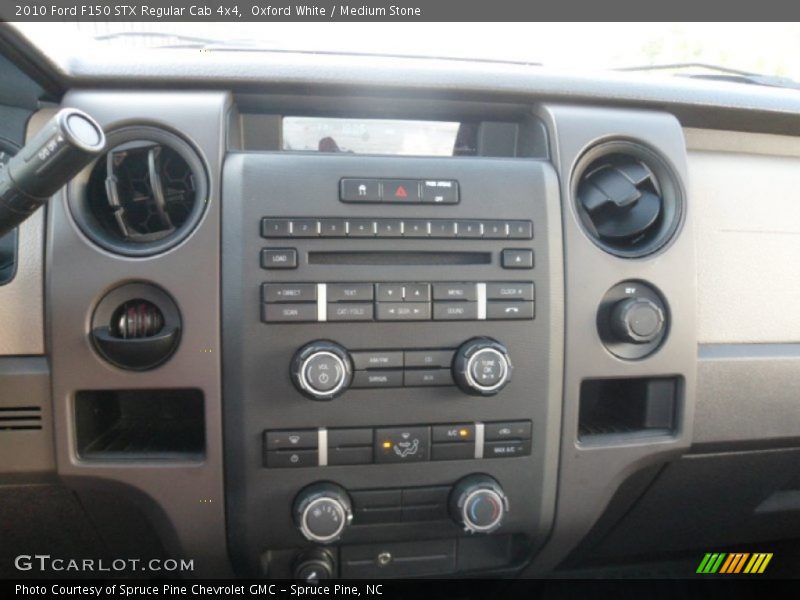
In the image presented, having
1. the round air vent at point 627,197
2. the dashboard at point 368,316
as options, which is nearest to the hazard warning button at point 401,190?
the dashboard at point 368,316

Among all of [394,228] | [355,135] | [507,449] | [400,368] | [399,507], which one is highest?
[355,135]

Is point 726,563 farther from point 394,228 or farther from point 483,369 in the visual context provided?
point 394,228

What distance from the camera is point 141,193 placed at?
42.3 inches

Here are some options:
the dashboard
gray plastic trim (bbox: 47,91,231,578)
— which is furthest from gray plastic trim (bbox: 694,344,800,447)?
gray plastic trim (bbox: 47,91,231,578)

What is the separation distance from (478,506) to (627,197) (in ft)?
2.13

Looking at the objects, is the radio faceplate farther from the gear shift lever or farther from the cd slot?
the gear shift lever

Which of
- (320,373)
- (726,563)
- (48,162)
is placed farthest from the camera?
(726,563)

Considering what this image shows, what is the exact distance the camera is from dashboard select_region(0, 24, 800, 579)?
101 cm

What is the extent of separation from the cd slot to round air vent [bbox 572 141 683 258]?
253 millimetres

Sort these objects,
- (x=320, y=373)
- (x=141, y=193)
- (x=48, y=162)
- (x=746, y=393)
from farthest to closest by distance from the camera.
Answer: (x=746, y=393), (x=141, y=193), (x=320, y=373), (x=48, y=162)

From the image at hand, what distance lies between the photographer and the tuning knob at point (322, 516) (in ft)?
3.31

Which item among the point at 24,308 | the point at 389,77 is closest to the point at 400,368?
the point at 389,77

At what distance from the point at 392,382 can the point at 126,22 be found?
0.95 metres
